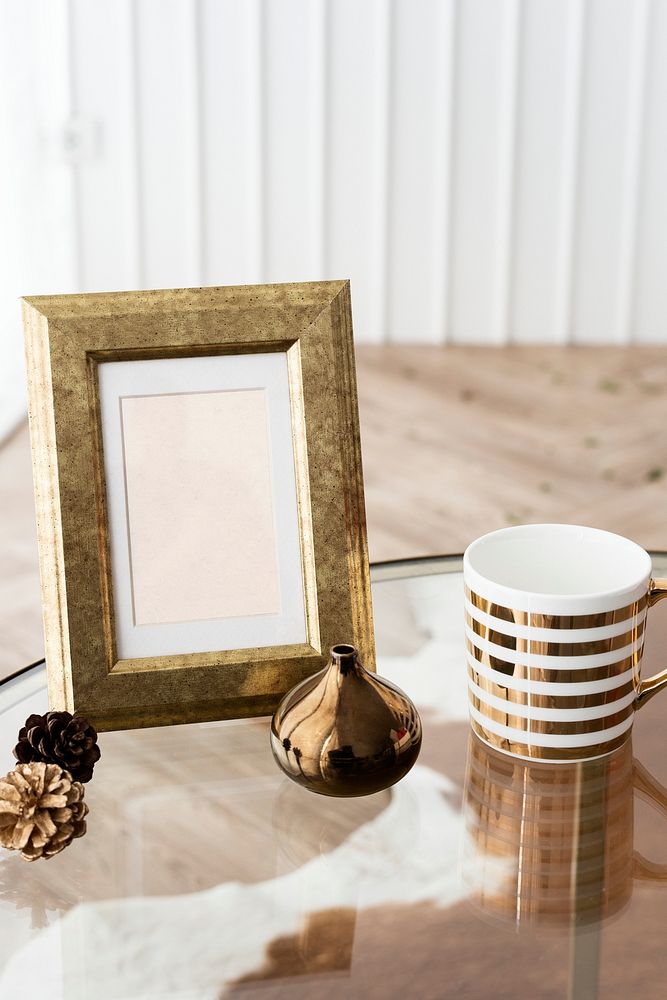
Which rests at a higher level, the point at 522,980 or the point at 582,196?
the point at 582,196

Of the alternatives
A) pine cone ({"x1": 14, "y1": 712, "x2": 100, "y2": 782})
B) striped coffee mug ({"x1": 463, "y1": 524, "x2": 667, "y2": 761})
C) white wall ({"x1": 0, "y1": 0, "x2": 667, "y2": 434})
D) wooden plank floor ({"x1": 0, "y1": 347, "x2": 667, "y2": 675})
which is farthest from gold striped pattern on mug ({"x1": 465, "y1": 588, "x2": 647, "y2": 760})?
white wall ({"x1": 0, "y1": 0, "x2": 667, "y2": 434})

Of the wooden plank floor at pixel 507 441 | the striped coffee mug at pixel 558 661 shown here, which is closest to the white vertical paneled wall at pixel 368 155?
the wooden plank floor at pixel 507 441

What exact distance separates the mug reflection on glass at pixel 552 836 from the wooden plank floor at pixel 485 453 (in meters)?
1.03

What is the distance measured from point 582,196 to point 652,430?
606mm

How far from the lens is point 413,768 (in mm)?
710

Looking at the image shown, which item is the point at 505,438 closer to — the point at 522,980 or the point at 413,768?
the point at 413,768

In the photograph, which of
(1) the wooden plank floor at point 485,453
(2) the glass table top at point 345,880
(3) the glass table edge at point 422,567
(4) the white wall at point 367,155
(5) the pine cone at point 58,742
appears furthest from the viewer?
(4) the white wall at point 367,155

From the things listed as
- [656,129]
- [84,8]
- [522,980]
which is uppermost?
[84,8]

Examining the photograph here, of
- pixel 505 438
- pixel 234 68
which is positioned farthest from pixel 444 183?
pixel 505 438

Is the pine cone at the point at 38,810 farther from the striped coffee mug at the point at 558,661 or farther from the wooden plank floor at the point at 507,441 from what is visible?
the wooden plank floor at the point at 507,441

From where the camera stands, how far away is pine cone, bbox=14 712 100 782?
0.66 meters

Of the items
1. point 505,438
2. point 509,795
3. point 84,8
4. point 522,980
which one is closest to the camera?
point 522,980

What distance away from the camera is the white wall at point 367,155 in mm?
2533

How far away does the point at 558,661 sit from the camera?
→ 650 millimetres
